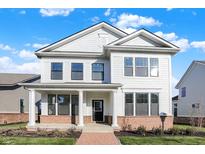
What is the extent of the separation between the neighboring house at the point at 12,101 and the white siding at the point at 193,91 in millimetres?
17019

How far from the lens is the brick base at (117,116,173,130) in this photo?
23594 millimetres

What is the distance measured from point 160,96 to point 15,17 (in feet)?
38.5

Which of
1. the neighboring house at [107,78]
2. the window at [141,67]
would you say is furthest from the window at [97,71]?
the window at [141,67]

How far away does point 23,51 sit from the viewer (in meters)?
28.9

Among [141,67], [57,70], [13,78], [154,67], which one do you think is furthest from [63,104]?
[13,78]

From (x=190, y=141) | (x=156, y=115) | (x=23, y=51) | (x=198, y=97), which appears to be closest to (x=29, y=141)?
(x=190, y=141)

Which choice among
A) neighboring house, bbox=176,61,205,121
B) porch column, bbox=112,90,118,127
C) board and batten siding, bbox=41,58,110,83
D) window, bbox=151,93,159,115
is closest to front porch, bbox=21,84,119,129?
board and batten siding, bbox=41,58,110,83

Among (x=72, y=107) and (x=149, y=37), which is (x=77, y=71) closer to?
(x=72, y=107)

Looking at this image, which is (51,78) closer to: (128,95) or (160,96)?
(128,95)

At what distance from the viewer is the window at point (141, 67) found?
2408 centimetres

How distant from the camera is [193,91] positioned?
111 feet

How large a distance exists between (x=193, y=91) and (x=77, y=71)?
1377 cm

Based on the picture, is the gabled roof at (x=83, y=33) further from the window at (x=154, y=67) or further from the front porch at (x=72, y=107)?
the window at (x=154, y=67)

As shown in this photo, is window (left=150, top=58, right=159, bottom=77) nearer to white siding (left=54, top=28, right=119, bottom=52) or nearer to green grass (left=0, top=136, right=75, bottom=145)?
white siding (left=54, top=28, right=119, bottom=52)
